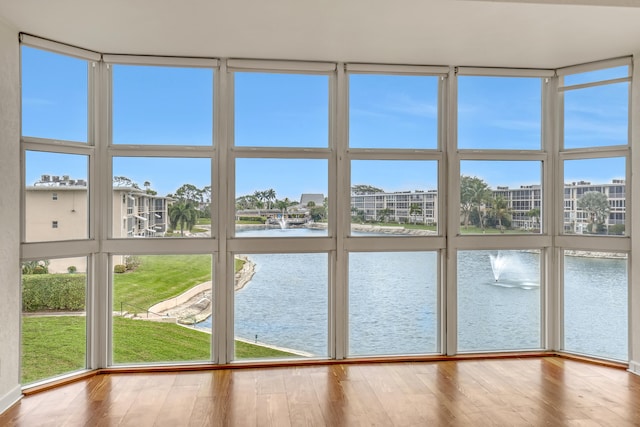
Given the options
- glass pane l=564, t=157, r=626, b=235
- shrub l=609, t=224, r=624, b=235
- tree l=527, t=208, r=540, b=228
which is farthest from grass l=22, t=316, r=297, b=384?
shrub l=609, t=224, r=624, b=235

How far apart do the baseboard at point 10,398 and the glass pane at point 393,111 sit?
11.3ft

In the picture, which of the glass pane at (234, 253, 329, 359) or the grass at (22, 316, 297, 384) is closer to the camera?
the grass at (22, 316, 297, 384)

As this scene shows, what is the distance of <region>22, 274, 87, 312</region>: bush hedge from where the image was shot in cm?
399

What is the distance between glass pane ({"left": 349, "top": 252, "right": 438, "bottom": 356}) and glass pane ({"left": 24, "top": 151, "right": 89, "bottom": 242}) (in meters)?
2.48

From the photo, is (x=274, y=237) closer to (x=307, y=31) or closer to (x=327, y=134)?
(x=327, y=134)

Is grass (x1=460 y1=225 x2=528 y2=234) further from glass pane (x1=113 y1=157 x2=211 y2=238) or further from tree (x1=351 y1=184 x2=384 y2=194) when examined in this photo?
glass pane (x1=113 y1=157 x2=211 y2=238)

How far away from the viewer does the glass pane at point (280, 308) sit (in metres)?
4.59

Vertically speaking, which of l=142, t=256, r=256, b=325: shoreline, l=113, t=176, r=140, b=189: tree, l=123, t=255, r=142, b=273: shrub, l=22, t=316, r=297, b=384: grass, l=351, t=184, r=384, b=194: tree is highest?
l=113, t=176, r=140, b=189: tree

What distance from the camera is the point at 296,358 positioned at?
15.2 feet

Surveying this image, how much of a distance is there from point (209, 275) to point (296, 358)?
1.13m

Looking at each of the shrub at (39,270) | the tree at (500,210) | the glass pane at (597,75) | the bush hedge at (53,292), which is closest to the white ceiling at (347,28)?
the glass pane at (597,75)

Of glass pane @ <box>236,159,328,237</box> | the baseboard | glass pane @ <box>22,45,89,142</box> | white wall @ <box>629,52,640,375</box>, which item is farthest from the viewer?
glass pane @ <box>236,159,328,237</box>

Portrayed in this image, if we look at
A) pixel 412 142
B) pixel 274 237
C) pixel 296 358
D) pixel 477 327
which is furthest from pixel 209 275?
pixel 477 327

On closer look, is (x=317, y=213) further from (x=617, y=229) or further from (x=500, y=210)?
(x=617, y=229)
